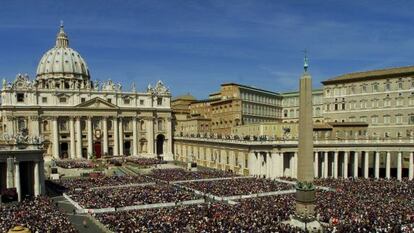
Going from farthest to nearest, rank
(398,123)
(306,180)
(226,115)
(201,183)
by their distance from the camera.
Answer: (226,115)
(398,123)
(201,183)
(306,180)

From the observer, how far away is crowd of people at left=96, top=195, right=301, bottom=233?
26.5m

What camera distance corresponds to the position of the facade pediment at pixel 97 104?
89781 millimetres

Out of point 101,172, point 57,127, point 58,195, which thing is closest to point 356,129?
point 101,172

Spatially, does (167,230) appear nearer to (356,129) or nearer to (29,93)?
(356,129)

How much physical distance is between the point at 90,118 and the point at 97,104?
330 cm

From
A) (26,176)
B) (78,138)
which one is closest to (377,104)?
(26,176)

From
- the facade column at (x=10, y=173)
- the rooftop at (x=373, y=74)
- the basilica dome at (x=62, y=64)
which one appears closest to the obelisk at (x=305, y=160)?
the facade column at (x=10, y=173)

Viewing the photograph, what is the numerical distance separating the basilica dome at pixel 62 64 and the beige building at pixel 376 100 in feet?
246

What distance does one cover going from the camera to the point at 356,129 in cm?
6881

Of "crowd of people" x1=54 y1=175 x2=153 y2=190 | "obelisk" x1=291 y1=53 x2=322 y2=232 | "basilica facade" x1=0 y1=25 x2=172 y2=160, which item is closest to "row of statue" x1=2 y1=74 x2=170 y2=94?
"basilica facade" x1=0 y1=25 x2=172 y2=160

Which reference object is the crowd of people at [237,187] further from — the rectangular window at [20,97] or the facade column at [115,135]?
the rectangular window at [20,97]

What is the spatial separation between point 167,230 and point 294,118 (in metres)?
79.0

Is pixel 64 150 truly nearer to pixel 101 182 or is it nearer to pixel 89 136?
pixel 89 136

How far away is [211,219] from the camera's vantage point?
29.5 meters
